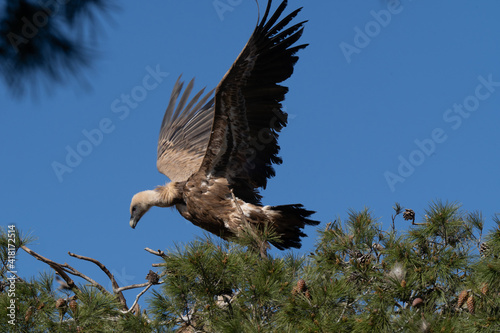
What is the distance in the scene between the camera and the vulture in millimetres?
5426

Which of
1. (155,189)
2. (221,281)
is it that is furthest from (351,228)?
(155,189)

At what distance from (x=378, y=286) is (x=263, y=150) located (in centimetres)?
289

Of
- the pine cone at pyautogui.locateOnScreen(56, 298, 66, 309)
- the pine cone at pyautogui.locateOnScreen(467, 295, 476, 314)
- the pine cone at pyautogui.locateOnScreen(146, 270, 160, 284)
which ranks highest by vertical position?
the pine cone at pyautogui.locateOnScreen(146, 270, 160, 284)

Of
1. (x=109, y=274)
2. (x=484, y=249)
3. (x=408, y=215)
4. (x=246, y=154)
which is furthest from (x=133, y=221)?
(x=484, y=249)

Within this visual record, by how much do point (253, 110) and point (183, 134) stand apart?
263cm

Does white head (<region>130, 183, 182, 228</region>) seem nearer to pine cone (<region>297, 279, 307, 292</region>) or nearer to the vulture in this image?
the vulture

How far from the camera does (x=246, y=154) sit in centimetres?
594

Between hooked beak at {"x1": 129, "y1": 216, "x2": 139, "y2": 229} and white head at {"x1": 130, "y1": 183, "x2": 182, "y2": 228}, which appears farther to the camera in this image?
hooked beak at {"x1": 129, "y1": 216, "x2": 139, "y2": 229}

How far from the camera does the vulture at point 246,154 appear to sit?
17.8 feet

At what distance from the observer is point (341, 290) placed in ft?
10.3

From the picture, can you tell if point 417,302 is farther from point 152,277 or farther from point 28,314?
point 28,314

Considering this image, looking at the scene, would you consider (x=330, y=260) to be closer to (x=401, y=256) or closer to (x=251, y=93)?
(x=401, y=256)

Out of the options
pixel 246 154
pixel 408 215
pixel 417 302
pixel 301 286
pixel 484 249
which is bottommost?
pixel 417 302

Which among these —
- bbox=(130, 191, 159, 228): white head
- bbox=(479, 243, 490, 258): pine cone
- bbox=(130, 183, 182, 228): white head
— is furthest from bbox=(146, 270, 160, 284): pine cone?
bbox=(130, 191, 159, 228): white head
